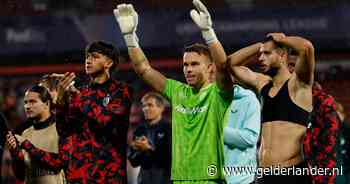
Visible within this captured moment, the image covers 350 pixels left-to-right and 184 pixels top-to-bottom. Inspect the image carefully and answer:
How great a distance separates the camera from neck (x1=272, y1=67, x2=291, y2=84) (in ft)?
25.7

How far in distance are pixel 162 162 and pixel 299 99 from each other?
266 centimetres

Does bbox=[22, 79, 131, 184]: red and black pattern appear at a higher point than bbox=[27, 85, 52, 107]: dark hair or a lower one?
lower

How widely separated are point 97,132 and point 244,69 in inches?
53.5

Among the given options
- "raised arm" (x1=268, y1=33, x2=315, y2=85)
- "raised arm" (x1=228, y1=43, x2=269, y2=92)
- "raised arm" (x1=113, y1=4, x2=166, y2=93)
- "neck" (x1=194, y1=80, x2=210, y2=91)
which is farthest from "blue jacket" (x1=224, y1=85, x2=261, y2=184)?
"raised arm" (x1=268, y1=33, x2=315, y2=85)

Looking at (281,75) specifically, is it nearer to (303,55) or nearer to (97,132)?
(303,55)

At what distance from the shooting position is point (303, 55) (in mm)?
7473

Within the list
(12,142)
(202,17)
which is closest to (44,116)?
(12,142)

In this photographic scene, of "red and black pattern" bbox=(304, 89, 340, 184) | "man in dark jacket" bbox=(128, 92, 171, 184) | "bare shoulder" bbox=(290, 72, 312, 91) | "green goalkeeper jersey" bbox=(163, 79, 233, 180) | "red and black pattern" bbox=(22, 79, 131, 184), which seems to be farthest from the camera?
"man in dark jacket" bbox=(128, 92, 171, 184)

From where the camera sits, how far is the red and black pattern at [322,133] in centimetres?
852

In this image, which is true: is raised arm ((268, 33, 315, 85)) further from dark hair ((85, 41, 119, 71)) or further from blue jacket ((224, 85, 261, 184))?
dark hair ((85, 41, 119, 71))

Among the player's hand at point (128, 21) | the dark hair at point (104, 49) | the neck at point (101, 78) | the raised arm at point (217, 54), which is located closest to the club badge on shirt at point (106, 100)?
the neck at point (101, 78)

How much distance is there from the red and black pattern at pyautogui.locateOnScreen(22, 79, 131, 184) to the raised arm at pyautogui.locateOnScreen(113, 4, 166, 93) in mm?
205

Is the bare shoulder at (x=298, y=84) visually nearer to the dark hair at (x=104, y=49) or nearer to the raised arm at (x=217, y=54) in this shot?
the raised arm at (x=217, y=54)

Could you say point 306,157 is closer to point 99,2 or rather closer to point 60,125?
point 60,125
